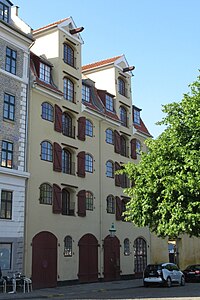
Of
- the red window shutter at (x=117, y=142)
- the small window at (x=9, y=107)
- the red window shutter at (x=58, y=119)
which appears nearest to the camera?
the small window at (x=9, y=107)

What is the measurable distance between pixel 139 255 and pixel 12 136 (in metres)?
16.6

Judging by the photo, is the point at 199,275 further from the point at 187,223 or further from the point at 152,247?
Result: the point at 187,223

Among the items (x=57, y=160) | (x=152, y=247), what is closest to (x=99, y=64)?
(x=57, y=160)

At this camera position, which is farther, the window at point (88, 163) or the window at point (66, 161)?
the window at point (88, 163)

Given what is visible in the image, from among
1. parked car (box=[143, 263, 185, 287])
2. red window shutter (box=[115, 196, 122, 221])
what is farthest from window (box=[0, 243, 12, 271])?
red window shutter (box=[115, 196, 122, 221])

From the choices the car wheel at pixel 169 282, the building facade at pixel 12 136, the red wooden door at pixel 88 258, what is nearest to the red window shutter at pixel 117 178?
the red wooden door at pixel 88 258

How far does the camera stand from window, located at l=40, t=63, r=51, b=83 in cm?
2951

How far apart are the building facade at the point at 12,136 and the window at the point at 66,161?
431cm

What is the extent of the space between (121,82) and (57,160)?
12.6 m

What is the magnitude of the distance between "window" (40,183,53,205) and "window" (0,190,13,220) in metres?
2.65

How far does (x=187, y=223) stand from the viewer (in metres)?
16.9

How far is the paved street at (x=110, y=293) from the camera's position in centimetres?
2136

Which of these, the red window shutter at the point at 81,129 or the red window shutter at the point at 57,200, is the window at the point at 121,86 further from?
the red window shutter at the point at 57,200

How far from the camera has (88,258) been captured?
30.5 meters
